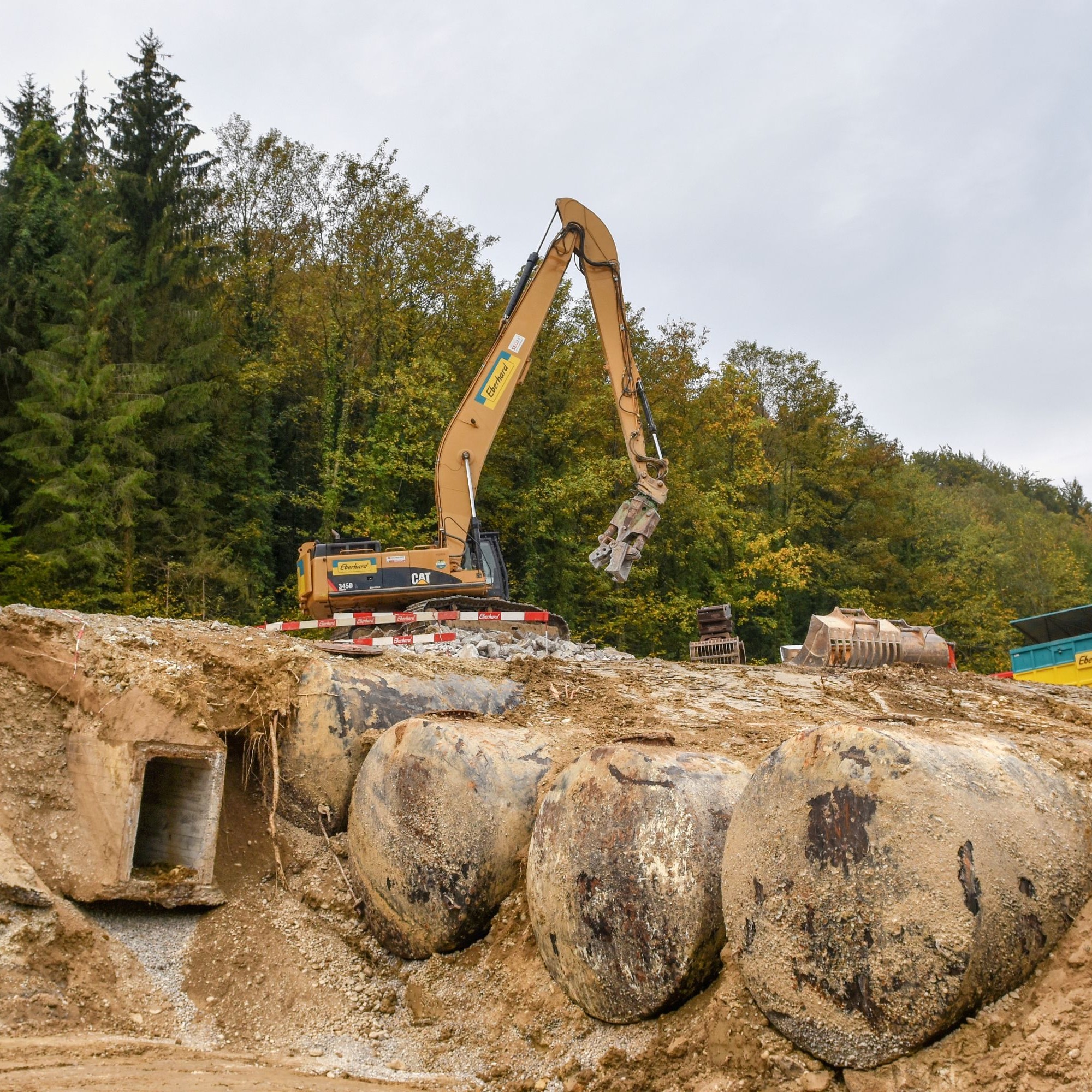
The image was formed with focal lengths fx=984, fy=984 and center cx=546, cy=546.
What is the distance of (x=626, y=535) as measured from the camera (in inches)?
531

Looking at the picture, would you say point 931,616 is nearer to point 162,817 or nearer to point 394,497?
point 394,497

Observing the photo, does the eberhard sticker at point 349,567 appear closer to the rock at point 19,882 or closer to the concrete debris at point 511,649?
the concrete debris at point 511,649

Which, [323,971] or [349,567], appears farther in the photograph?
[349,567]

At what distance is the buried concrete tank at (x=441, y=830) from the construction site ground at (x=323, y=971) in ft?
0.47

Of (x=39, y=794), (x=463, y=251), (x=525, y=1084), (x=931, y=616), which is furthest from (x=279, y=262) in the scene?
(x=525, y=1084)

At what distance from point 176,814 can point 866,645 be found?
852cm

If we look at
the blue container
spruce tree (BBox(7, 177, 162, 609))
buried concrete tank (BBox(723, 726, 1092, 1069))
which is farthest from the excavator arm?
buried concrete tank (BBox(723, 726, 1092, 1069))

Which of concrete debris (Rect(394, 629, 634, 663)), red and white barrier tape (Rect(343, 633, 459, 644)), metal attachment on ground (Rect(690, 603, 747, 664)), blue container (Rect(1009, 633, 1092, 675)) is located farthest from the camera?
metal attachment on ground (Rect(690, 603, 747, 664))

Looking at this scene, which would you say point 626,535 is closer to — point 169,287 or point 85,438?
point 85,438

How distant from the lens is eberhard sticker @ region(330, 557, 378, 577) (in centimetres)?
1294

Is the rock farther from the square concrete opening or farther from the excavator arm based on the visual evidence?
the excavator arm

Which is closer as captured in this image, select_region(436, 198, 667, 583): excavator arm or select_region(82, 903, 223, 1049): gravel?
A: select_region(82, 903, 223, 1049): gravel

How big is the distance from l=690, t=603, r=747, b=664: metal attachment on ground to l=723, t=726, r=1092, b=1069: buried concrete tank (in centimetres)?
1069

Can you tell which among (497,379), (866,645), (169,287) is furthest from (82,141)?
(866,645)
